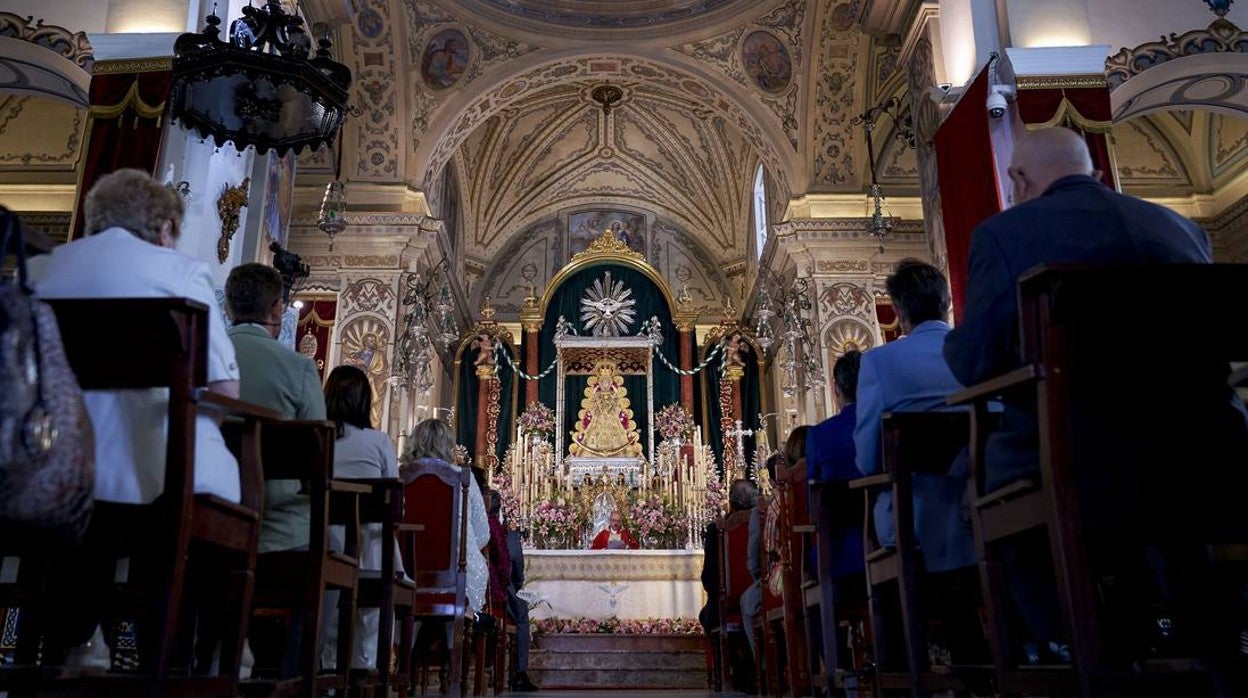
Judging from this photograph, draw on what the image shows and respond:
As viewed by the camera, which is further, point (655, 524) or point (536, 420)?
point (536, 420)

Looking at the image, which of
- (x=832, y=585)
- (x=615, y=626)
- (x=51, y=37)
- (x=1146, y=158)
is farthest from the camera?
(x=1146, y=158)

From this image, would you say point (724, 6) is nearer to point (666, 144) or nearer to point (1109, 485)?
point (666, 144)

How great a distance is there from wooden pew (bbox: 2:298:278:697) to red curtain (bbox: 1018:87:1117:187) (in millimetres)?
5416

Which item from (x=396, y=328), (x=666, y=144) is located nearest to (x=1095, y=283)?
(x=396, y=328)

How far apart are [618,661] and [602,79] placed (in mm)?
7155

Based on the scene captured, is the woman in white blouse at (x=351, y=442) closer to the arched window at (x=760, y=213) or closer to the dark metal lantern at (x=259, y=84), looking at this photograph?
the dark metal lantern at (x=259, y=84)

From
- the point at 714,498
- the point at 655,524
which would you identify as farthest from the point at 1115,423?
the point at 714,498

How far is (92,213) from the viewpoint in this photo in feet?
7.94

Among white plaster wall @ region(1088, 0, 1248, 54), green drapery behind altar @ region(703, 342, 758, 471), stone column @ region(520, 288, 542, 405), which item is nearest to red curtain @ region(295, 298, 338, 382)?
stone column @ region(520, 288, 542, 405)

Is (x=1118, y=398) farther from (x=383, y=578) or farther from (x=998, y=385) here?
(x=383, y=578)

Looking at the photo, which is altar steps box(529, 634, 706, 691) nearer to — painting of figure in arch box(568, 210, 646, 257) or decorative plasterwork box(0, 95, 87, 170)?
decorative plasterwork box(0, 95, 87, 170)

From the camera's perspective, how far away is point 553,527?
9.90 meters

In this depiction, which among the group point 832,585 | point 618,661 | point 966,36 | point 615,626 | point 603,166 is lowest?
point 618,661

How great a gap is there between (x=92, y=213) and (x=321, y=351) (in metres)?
8.23
